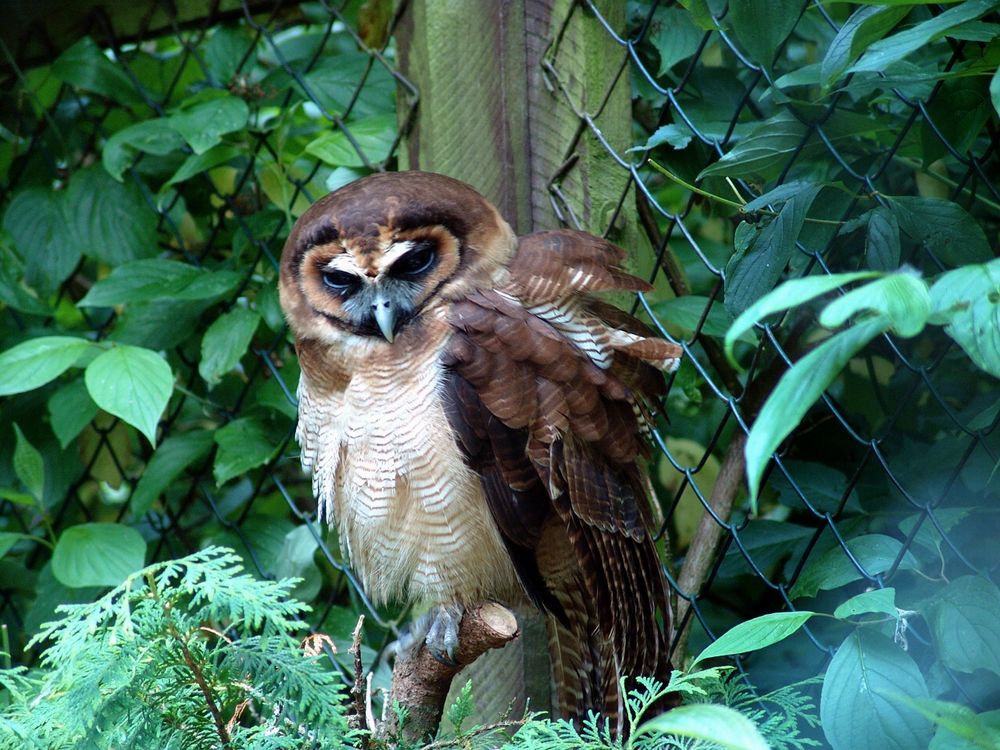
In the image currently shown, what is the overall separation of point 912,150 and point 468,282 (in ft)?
2.53

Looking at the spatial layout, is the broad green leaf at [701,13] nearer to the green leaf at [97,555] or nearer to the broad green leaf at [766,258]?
the broad green leaf at [766,258]

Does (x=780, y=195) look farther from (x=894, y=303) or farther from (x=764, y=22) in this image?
(x=894, y=303)

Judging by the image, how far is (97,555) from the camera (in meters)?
2.26

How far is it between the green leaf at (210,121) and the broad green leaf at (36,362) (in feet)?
1.63

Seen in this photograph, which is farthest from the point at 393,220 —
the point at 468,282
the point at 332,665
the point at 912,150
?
the point at 332,665

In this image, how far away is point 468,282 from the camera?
5.95 ft

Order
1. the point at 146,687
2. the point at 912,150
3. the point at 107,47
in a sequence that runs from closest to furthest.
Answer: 1. the point at 146,687
2. the point at 912,150
3. the point at 107,47

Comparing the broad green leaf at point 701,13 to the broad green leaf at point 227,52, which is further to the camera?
the broad green leaf at point 227,52

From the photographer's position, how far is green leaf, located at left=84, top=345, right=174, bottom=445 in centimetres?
204

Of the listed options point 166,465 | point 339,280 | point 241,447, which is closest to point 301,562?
point 241,447

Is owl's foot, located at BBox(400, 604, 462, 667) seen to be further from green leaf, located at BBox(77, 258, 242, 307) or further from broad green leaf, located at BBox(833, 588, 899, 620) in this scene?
green leaf, located at BBox(77, 258, 242, 307)

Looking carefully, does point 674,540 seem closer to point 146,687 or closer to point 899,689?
point 899,689

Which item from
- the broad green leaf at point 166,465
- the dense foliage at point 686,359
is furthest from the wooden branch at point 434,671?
the broad green leaf at point 166,465

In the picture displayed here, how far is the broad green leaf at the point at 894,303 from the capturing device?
0.76m
